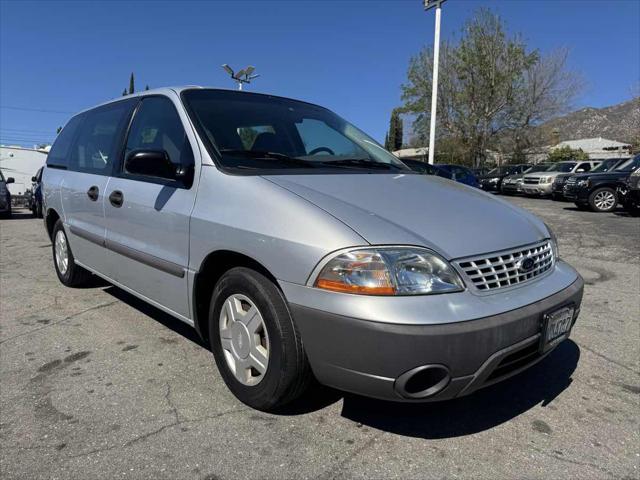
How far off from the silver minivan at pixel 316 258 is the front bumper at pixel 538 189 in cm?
1786

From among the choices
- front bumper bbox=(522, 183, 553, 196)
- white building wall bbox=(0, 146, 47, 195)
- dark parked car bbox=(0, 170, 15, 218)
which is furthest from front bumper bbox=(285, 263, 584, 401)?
white building wall bbox=(0, 146, 47, 195)

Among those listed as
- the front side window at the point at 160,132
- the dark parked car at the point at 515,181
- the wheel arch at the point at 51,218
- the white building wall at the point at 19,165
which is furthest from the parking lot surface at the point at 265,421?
the white building wall at the point at 19,165

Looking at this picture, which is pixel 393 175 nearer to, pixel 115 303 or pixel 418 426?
pixel 418 426

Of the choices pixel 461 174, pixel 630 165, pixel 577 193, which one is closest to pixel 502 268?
pixel 577 193

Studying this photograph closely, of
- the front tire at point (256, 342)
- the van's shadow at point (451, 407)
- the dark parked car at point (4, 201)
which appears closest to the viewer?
the front tire at point (256, 342)

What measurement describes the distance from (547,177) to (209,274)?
1943 cm

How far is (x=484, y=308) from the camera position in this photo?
6.82 ft

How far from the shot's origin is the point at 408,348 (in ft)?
6.40

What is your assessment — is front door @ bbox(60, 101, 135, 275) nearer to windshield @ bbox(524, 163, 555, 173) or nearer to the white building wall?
windshield @ bbox(524, 163, 555, 173)

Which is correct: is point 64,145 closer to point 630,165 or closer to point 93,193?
point 93,193

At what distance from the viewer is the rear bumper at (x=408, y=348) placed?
6.43 ft

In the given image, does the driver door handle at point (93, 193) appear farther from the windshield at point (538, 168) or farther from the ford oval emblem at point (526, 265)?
the windshield at point (538, 168)

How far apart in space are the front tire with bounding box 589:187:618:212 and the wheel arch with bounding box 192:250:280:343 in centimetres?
1349

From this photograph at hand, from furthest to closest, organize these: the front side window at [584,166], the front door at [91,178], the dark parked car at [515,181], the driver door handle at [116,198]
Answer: the dark parked car at [515,181], the front side window at [584,166], the front door at [91,178], the driver door handle at [116,198]
